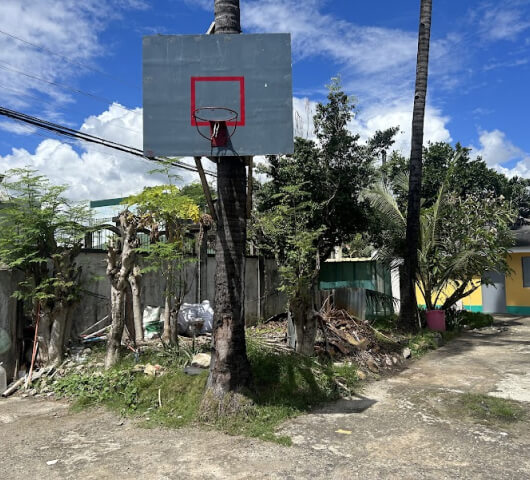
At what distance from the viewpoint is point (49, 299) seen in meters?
7.82

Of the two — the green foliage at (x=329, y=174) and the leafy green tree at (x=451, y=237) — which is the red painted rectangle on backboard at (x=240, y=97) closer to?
the green foliage at (x=329, y=174)

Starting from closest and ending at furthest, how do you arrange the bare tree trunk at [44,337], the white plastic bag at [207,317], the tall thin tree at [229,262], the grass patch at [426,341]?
the tall thin tree at [229,262], the bare tree trunk at [44,337], the white plastic bag at [207,317], the grass patch at [426,341]

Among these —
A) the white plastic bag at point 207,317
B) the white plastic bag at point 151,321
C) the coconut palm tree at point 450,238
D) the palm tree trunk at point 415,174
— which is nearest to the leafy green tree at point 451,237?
the coconut palm tree at point 450,238

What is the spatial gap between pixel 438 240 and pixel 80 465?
11333mm

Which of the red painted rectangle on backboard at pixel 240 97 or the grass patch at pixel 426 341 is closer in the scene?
the red painted rectangle on backboard at pixel 240 97

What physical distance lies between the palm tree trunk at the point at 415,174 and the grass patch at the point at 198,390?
4.92m

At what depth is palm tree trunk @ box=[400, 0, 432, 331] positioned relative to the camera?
12.1 m

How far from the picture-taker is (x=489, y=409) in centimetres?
618

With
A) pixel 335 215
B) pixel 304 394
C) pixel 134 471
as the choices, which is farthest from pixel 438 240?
pixel 134 471

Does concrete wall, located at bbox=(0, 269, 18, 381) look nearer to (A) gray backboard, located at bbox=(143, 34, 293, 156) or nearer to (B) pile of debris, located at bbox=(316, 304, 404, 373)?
(A) gray backboard, located at bbox=(143, 34, 293, 156)

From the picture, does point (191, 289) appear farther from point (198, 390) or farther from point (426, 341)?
point (426, 341)

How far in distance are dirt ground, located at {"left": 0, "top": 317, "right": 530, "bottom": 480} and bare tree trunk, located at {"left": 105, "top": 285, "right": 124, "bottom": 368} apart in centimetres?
114

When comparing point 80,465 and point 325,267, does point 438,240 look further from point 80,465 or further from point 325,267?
point 80,465

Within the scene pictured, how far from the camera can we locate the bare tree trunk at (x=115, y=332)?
24.6ft
